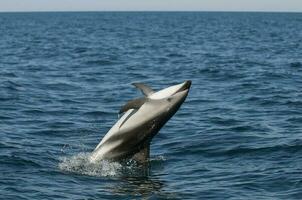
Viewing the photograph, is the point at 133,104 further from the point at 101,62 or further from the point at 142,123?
the point at 101,62

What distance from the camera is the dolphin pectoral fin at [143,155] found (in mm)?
16156

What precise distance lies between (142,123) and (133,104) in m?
0.63

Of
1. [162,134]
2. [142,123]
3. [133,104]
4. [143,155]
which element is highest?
[133,104]

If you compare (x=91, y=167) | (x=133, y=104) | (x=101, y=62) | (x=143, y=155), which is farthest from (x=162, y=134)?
(x=101, y=62)

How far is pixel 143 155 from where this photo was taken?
53.2 feet

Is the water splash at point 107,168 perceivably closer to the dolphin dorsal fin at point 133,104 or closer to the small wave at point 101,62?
the dolphin dorsal fin at point 133,104

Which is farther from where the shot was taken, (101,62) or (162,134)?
(101,62)

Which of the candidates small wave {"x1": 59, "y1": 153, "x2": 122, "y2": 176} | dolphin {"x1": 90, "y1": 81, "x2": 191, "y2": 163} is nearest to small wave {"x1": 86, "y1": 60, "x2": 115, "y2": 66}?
small wave {"x1": 59, "y1": 153, "x2": 122, "y2": 176}

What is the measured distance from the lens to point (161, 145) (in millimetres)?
19531

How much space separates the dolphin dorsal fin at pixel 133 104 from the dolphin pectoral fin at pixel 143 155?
1.07 metres

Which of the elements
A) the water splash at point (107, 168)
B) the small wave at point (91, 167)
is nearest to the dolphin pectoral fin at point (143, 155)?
the water splash at point (107, 168)

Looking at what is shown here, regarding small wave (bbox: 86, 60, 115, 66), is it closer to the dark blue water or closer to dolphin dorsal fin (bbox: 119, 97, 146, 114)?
the dark blue water

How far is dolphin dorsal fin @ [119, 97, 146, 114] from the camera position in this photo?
15.3 metres

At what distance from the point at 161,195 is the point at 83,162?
3.23 meters
